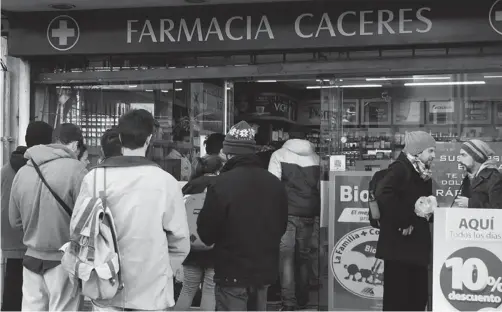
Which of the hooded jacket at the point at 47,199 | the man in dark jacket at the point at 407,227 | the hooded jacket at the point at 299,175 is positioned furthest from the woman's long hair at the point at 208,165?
the hooded jacket at the point at 299,175

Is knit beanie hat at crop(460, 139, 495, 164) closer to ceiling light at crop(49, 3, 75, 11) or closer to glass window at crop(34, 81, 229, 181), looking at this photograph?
glass window at crop(34, 81, 229, 181)

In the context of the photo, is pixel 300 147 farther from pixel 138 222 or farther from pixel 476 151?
pixel 138 222

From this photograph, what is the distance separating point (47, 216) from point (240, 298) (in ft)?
4.48

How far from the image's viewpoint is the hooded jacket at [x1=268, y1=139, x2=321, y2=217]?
684 centimetres

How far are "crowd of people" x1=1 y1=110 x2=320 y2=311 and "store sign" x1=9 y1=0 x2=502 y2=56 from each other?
1.49m

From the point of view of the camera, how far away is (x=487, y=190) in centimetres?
511

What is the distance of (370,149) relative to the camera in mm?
6801

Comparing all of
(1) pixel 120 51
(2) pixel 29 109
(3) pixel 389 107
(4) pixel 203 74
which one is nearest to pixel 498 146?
(3) pixel 389 107

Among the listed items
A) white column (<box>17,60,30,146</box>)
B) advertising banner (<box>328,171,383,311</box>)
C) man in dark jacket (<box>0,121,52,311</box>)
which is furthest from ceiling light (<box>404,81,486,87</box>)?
white column (<box>17,60,30,146</box>)

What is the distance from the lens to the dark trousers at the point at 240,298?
4.18m

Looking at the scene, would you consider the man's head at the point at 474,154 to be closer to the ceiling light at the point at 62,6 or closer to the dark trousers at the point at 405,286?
the dark trousers at the point at 405,286

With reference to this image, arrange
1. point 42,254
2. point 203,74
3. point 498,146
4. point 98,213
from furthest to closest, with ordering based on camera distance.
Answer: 1. point 203,74
2. point 498,146
3. point 42,254
4. point 98,213

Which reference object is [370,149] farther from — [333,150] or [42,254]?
[42,254]

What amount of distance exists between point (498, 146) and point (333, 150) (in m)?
1.59
